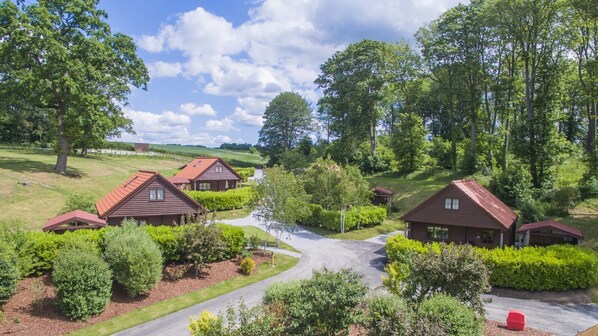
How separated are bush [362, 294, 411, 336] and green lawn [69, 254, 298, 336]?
33.7 ft

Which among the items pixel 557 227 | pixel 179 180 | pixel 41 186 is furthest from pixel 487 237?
pixel 41 186

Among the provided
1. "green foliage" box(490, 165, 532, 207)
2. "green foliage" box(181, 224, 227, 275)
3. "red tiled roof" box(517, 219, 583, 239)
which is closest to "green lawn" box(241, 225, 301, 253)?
"green foliage" box(181, 224, 227, 275)

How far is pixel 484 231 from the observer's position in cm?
2806

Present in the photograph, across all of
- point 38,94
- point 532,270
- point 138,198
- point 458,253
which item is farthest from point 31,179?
point 532,270

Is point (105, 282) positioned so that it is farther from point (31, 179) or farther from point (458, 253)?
point (31, 179)

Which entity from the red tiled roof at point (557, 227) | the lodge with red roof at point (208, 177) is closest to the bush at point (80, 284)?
the red tiled roof at point (557, 227)

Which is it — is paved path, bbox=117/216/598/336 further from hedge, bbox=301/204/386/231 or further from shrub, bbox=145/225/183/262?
hedge, bbox=301/204/386/231

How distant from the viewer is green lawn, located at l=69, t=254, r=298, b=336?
16031 millimetres

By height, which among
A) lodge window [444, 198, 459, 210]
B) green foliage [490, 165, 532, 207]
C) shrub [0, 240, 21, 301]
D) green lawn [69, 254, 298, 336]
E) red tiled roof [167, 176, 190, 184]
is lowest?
green lawn [69, 254, 298, 336]

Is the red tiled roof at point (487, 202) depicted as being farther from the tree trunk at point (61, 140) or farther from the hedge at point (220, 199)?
the tree trunk at point (61, 140)

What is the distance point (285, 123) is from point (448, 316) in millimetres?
79041

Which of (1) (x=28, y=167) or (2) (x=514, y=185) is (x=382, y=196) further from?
(1) (x=28, y=167)

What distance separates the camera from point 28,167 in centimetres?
4238

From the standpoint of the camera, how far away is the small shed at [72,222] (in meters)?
23.4
